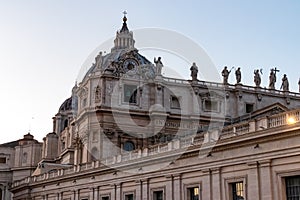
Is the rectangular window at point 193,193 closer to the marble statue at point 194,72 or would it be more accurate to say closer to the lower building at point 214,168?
the lower building at point 214,168

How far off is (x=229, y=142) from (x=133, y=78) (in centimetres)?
3198

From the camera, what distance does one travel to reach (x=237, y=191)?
103 feet

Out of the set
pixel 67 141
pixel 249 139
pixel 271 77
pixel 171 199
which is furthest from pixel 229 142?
pixel 67 141

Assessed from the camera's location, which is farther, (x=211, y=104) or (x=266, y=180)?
→ (x=211, y=104)

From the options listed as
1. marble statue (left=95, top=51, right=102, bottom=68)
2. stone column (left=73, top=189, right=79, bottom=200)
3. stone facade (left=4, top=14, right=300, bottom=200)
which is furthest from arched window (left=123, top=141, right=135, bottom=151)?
stone column (left=73, top=189, right=79, bottom=200)

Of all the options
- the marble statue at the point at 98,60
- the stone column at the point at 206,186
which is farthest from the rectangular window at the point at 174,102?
the stone column at the point at 206,186

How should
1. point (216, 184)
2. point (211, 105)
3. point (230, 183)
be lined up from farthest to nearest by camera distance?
1. point (211, 105)
2. point (216, 184)
3. point (230, 183)

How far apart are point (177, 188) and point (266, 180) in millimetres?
8636

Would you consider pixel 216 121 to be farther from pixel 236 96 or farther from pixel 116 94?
pixel 116 94

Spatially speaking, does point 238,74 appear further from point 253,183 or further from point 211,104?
point 253,183

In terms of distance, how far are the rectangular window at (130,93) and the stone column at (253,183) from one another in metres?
32.9

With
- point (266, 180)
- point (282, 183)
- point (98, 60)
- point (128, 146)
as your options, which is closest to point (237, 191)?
point (266, 180)

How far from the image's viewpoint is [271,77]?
6906 cm

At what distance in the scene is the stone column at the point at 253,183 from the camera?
29.5m
